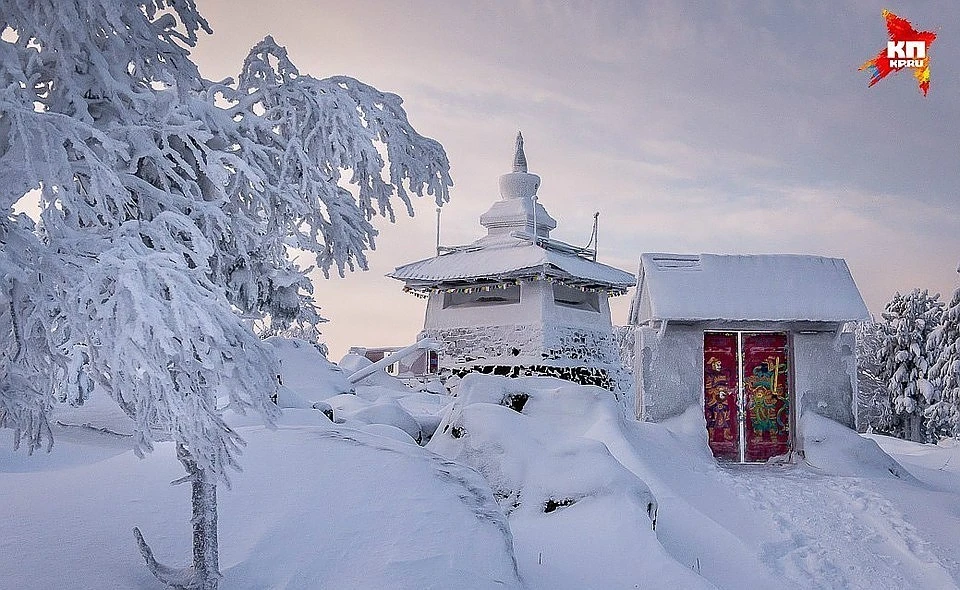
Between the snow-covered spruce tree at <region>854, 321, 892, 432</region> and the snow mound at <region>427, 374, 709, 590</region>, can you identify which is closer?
the snow mound at <region>427, 374, 709, 590</region>

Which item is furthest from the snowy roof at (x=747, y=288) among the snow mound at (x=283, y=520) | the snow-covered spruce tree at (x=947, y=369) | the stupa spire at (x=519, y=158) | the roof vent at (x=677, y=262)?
the snow-covered spruce tree at (x=947, y=369)

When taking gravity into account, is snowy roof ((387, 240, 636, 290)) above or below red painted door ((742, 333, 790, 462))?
above

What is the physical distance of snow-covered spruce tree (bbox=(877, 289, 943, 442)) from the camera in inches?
1040

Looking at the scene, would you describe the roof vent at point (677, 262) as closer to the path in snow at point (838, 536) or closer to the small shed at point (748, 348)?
the small shed at point (748, 348)

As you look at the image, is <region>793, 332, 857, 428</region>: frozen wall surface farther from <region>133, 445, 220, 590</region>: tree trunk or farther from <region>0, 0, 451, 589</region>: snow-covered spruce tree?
<region>133, 445, 220, 590</region>: tree trunk

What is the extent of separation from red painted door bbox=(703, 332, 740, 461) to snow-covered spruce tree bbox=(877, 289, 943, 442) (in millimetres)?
15253

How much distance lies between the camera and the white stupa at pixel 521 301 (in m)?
18.0

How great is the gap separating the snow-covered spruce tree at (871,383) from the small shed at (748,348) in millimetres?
13715

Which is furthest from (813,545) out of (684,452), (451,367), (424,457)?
(451,367)

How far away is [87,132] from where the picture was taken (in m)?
3.61

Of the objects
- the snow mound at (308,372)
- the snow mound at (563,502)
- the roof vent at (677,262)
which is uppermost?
the roof vent at (677,262)

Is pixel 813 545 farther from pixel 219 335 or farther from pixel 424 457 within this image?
pixel 219 335

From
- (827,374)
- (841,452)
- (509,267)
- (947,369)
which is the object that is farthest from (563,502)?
(947,369)

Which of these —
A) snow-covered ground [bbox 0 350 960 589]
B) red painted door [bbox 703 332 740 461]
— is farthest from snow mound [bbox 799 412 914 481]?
red painted door [bbox 703 332 740 461]
